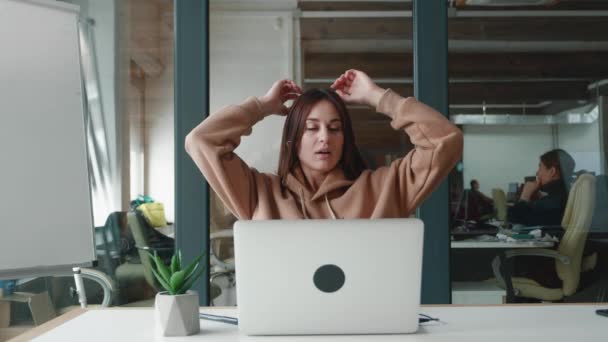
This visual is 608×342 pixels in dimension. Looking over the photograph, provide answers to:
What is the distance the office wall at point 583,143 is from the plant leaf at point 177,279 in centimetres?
220

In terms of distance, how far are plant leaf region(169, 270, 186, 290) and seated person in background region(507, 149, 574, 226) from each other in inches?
80.0

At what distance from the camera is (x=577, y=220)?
9.98ft

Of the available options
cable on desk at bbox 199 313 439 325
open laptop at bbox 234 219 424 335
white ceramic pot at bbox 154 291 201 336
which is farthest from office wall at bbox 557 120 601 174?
white ceramic pot at bbox 154 291 201 336

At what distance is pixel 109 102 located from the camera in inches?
119

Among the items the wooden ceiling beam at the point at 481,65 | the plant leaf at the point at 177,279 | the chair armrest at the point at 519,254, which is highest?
the wooden ceiling beam at the point at 481,65

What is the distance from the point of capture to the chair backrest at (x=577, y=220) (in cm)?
304

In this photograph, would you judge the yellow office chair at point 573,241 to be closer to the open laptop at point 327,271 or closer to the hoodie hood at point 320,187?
the hoodie hood at point 320,187

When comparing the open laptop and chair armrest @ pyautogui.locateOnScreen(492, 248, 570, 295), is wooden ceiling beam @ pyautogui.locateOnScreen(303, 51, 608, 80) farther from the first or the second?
the open laptop

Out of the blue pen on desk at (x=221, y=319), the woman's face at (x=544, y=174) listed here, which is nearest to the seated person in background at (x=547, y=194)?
the woman's face at (x=544, y=174)

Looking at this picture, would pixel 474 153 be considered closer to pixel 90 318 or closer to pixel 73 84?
pixel 73 84

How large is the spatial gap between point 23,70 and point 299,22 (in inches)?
49.0

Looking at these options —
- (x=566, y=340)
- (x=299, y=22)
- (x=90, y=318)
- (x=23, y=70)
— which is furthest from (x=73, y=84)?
(x=566, y=340)

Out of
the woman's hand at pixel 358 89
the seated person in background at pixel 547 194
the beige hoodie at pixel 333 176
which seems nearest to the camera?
the beige hoodie at pixel 333 176

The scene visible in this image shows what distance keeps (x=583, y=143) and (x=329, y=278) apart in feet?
7.19
